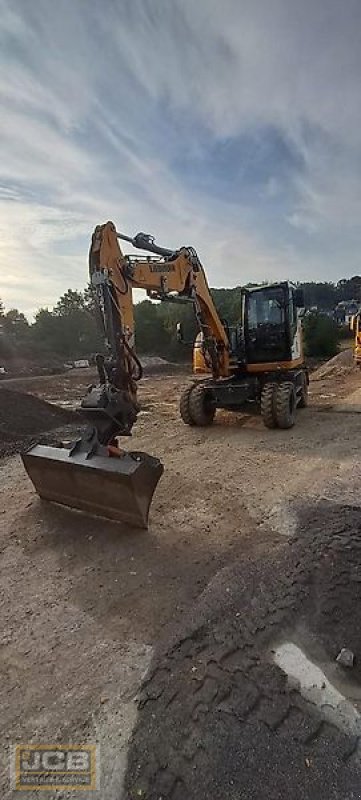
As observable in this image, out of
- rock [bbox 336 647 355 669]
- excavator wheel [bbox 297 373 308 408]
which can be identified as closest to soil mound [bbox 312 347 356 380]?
excavator wheel [bbox 297 373 308 408]

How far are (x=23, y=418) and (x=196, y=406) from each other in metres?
3.53

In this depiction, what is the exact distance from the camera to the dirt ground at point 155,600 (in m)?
2.16

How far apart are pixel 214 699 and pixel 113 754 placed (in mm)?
567

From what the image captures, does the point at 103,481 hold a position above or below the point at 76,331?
below

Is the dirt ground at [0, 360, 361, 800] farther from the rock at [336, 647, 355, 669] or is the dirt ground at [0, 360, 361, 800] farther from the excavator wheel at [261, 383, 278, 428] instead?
the excavator wheel at [261, 383, 278, 428]

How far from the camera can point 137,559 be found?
382 centimetres

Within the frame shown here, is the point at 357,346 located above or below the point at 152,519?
above

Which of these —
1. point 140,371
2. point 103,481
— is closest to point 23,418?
point 140,371

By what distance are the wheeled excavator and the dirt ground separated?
1.46 feet

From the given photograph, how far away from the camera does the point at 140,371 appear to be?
16.8ft

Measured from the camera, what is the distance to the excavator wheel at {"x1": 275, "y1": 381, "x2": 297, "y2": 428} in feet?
25.8

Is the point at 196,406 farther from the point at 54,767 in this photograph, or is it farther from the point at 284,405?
the point at 54,767

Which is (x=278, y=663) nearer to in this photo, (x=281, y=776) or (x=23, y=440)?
(x=281, y=776)

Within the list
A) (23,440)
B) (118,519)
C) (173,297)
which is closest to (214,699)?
(118,519)
